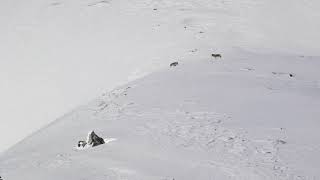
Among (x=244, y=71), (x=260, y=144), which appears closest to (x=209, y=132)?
(x=260, y=144)

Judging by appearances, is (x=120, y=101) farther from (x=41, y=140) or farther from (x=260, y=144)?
(x=260, y=144)

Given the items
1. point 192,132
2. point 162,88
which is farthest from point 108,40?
point 192,132

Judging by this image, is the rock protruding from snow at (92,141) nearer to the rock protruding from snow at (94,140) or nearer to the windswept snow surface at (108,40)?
the rock protruding from snow at (94,140)

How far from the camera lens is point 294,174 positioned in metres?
3.73

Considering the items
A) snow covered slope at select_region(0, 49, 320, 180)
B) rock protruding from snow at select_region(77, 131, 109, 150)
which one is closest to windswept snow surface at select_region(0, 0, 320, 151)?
snow covered slope at select_region(0, 49, 320, 180)

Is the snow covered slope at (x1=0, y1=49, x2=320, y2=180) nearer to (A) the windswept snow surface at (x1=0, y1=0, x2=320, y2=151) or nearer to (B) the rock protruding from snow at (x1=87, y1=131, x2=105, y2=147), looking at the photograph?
(B) the rock protruding from snow at (x1=87, y1=131, x2=105, y2=147)

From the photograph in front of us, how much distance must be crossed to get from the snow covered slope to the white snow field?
0.02 m

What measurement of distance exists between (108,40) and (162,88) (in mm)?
5261

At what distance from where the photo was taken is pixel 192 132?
4.81m

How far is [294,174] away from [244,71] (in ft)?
12.8

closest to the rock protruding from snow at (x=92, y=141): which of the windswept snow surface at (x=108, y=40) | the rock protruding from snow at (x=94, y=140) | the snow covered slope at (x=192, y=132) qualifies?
the rock protruding from snow at (x=94, y=140)

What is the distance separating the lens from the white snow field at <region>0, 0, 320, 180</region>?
13.5 feet

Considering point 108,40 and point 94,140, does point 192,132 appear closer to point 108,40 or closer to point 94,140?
point 94,140

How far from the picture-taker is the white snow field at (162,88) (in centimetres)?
411
